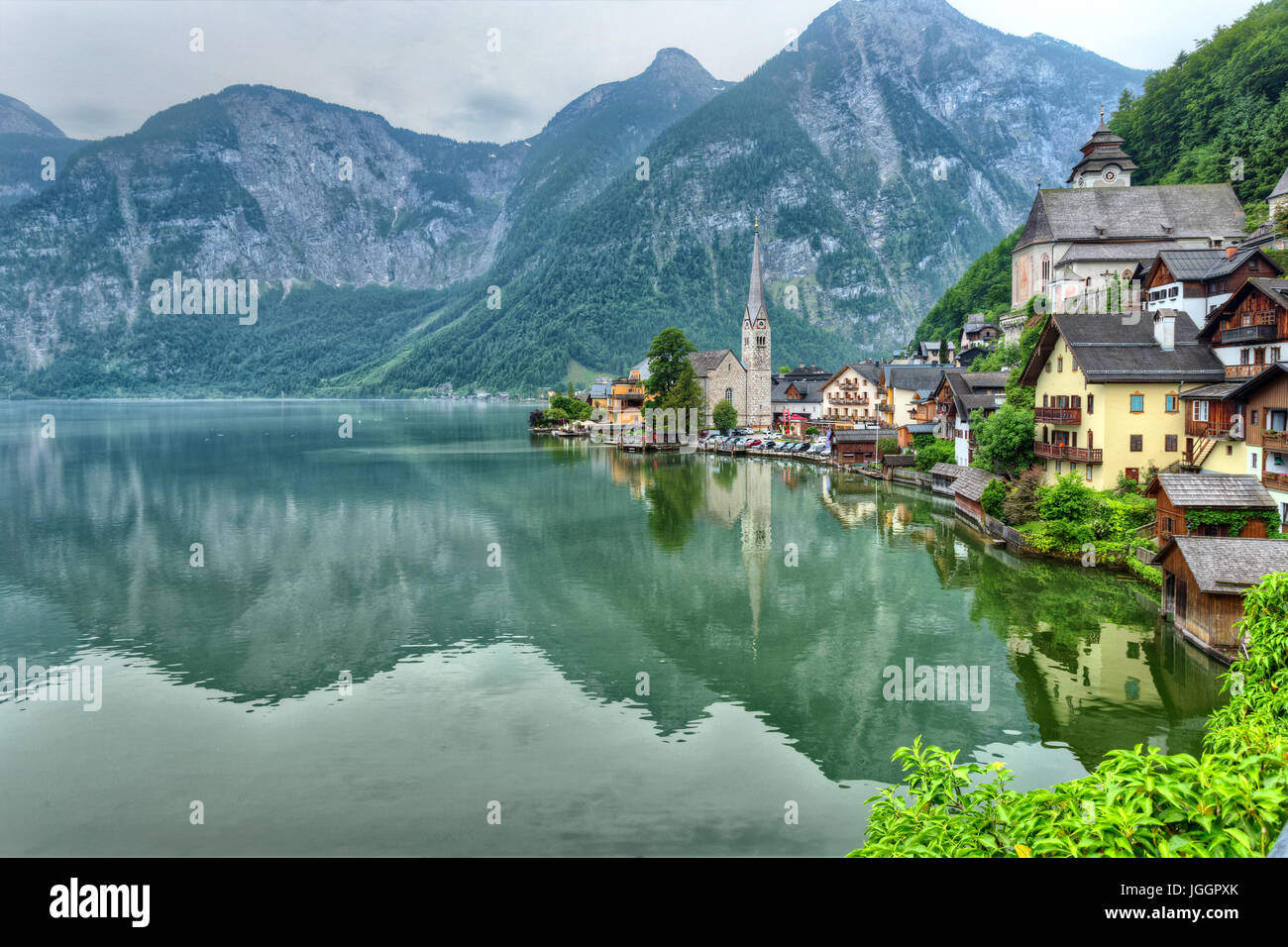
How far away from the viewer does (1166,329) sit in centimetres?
3928

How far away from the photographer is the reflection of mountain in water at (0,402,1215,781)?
22031 millimetres

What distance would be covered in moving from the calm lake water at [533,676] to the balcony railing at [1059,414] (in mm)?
7041

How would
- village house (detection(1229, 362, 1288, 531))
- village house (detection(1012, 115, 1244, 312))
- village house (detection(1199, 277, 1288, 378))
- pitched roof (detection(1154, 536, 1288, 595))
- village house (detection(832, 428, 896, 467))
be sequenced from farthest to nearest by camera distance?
village house (detection(832, 428, 896, 467)) < village house (detection(1012, 115, 1244, 312)) < village house (detection(1199, 277, 1288, 378)) < village house (detection(1229, 362, 1288, 531)) < pitched roof (detection(1154, 536, 1288, 595))

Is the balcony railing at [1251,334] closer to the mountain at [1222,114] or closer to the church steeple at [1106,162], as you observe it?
the mountain at [1222,114]

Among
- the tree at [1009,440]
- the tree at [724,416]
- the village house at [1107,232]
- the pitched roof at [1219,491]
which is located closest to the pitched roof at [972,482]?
the tree at [1009,440]

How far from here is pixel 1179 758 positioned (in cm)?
663

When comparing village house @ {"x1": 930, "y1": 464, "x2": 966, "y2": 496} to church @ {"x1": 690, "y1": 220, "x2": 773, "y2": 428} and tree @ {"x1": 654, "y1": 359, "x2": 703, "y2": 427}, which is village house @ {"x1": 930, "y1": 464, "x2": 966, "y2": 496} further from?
church @ {"x1": 690, "y1": 220, "x2": 773, "y2": 428}

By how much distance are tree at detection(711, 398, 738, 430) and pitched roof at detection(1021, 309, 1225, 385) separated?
6688 cm

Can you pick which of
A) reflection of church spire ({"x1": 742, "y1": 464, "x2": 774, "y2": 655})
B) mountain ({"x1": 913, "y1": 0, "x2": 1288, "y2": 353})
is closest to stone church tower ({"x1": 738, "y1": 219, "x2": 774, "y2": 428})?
mountain ({"x1": 913, "y1": 0, "x2": 1288, "y2": 353})

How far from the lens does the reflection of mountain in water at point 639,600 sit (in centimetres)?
2203

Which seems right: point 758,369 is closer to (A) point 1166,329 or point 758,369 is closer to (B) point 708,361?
(B) point 708,361
